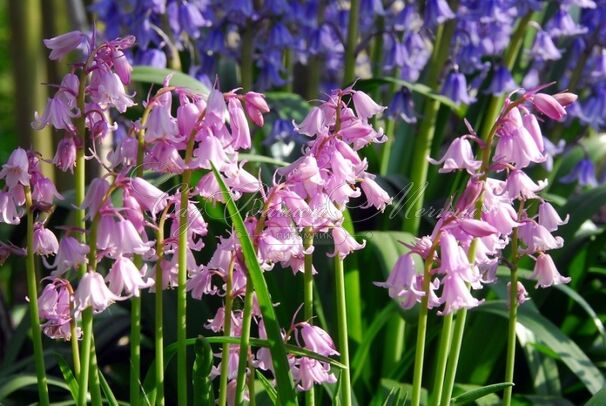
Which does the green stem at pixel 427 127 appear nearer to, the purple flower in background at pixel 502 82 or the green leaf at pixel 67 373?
the purple flower in background at pixel 502 82

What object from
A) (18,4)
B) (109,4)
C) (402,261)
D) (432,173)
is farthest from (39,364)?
(18,4)

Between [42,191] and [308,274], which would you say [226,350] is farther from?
[42,191]

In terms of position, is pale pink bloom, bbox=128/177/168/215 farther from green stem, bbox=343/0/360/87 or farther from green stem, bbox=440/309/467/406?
green stem, bbox=343/0/360/87

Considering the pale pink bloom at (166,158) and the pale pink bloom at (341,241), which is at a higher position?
the pale pink bloom at (166,158)

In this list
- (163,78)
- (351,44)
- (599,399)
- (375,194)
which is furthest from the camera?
(351,44)

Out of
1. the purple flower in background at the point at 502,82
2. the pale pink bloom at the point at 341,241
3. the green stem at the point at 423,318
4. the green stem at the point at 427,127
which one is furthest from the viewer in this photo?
the purple flower in background at the point at 502,82

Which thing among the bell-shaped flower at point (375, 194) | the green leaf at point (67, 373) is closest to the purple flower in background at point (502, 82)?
the bell-shaped flower at point (375, 194)

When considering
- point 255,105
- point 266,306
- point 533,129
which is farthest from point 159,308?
point 533,129
